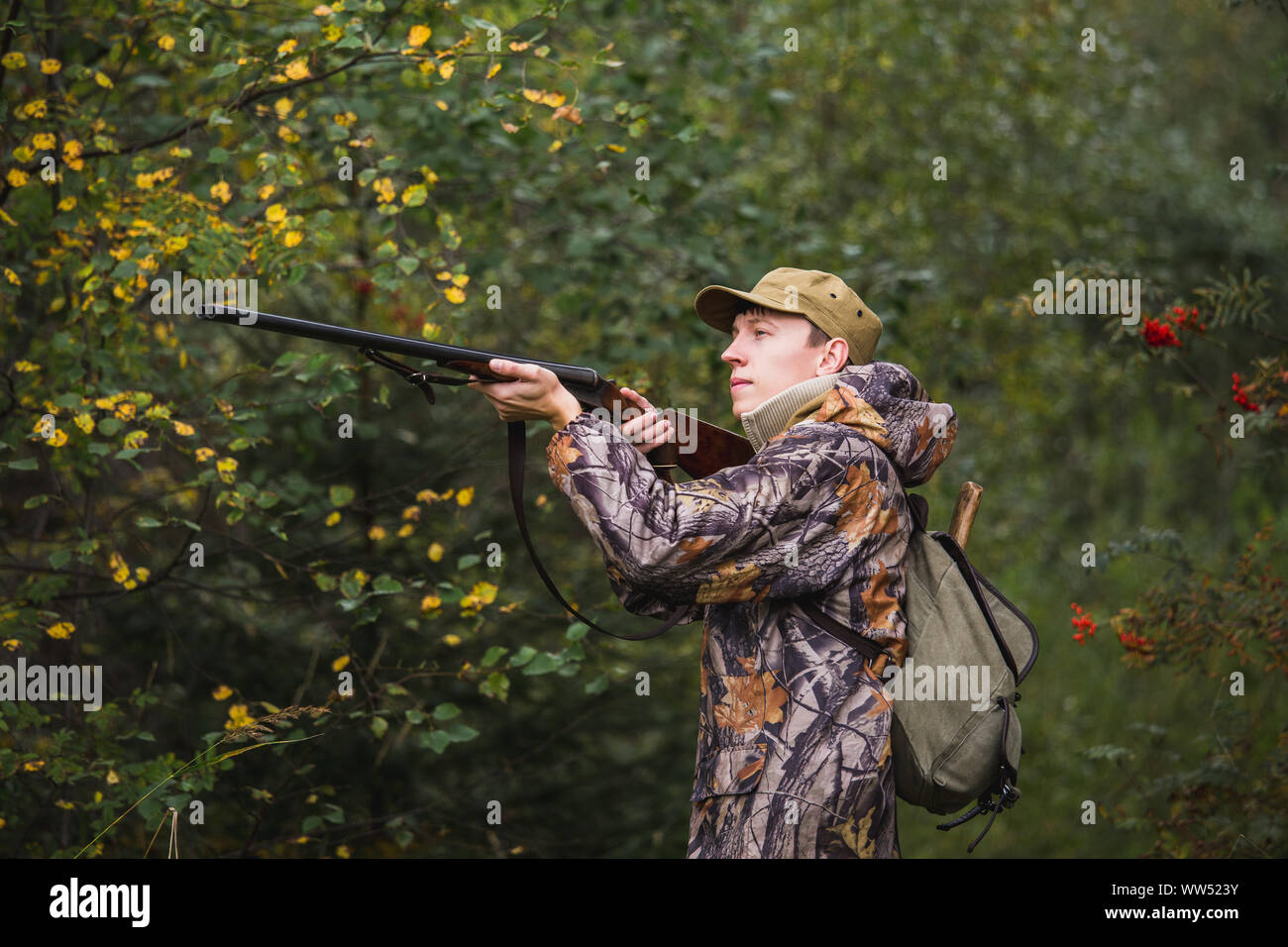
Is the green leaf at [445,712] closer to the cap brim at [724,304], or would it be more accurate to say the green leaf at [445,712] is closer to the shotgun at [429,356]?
the shotgun at [429,356]

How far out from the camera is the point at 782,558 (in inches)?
99.3

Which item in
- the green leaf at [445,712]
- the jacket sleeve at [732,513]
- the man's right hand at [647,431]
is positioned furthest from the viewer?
the green leaf at [445,712]

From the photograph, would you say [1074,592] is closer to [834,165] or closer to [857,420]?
[834,165]

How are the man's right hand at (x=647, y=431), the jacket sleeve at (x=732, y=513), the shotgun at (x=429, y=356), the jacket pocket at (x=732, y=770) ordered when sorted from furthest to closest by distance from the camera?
1. the man's right hand at (x=647, y=431)
2. the shotgun at (x=429, y=356)
3. the jacket pocket at (x=732, y=770)
4. the jacket sleeve at (x=732, y=513)

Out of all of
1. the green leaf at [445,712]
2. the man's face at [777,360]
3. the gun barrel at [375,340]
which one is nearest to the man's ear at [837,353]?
the man's face at [777,360]

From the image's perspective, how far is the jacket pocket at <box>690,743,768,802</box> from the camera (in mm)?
2561

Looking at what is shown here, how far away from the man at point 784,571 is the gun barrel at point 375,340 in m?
0.12

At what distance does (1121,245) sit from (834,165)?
2198 mm

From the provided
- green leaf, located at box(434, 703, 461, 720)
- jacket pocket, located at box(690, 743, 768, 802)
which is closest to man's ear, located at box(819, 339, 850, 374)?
jacket pocket, located at box(690, 743, 768, 802)

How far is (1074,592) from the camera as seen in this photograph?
9867mm

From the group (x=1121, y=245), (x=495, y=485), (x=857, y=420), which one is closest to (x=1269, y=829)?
(x=857, y=420)

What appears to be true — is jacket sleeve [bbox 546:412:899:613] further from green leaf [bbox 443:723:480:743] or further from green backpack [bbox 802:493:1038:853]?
green leaf [bbox 443:723:480:743]

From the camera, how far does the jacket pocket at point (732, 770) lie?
8.40 feet

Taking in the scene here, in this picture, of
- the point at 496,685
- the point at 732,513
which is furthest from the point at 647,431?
the point at 496,685
